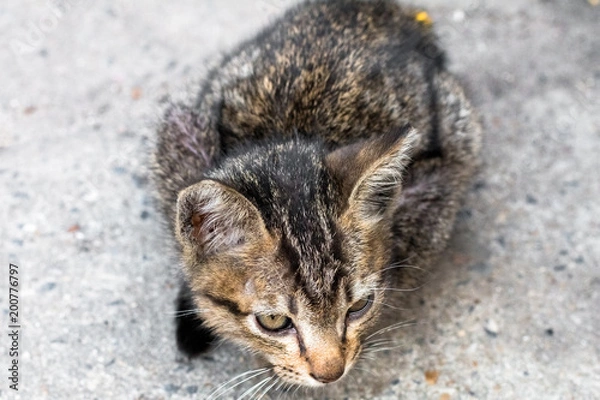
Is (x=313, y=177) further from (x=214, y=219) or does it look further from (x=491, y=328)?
(x=491, y=328)

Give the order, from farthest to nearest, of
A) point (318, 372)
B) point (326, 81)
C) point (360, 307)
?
point (326, 81), point (360, 307), point (318, 372)

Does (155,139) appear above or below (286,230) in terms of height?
above

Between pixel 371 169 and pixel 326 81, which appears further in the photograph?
pixel 326 81

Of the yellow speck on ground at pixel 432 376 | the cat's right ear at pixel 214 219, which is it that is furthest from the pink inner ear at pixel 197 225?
the yellow speck on ground at pixel 432 376

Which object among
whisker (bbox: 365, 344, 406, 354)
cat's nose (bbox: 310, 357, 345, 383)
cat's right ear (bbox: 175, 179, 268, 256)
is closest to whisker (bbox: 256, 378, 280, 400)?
cat's nose (bbox: 310, 357, 345, 383)

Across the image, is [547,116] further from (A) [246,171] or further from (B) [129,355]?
(B) [129,355]

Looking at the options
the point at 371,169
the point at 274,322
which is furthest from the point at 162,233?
the point at 371,169

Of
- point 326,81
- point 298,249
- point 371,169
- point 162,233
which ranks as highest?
point 326,81

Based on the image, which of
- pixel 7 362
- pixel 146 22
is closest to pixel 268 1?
pixel 146 22
